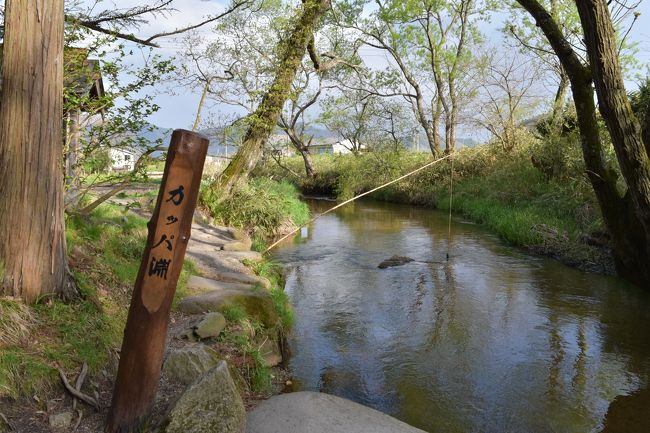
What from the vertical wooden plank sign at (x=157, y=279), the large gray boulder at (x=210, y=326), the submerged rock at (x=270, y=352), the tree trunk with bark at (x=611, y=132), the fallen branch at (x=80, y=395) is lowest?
the submerged rock at (x=270, y=352)

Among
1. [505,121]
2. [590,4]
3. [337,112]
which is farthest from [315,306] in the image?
[337,112]

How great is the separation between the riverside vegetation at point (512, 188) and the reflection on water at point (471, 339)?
1.02m

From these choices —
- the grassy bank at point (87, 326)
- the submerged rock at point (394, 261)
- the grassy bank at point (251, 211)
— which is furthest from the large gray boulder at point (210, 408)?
the grassy bank at point (251, 211)

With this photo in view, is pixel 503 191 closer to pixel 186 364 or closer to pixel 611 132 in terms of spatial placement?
pixel 611 132

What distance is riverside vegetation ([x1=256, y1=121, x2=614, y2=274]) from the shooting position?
11258mm

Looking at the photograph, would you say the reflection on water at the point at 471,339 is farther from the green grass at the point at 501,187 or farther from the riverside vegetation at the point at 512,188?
the green grass at the point at 501,187

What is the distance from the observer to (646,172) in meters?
6.87

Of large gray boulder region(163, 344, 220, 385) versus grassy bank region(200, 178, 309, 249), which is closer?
large gray boulder region(163, 344, 220, 385)

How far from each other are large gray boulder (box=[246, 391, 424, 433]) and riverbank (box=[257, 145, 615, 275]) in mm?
7599

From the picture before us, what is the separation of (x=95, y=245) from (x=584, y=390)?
5438 mm

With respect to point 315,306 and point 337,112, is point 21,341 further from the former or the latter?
point 337,112

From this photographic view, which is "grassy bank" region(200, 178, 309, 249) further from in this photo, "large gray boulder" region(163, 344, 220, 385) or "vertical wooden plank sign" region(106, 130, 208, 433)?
"vertical wooden plank sign" region(106, 130, 208, 433)

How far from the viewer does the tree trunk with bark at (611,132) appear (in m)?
6.70

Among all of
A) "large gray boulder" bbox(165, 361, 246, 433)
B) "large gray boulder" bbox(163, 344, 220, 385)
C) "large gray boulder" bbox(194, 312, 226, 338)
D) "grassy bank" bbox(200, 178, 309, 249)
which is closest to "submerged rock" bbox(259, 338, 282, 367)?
"large gray boulder" bbox(194, 312, 226, 338)
